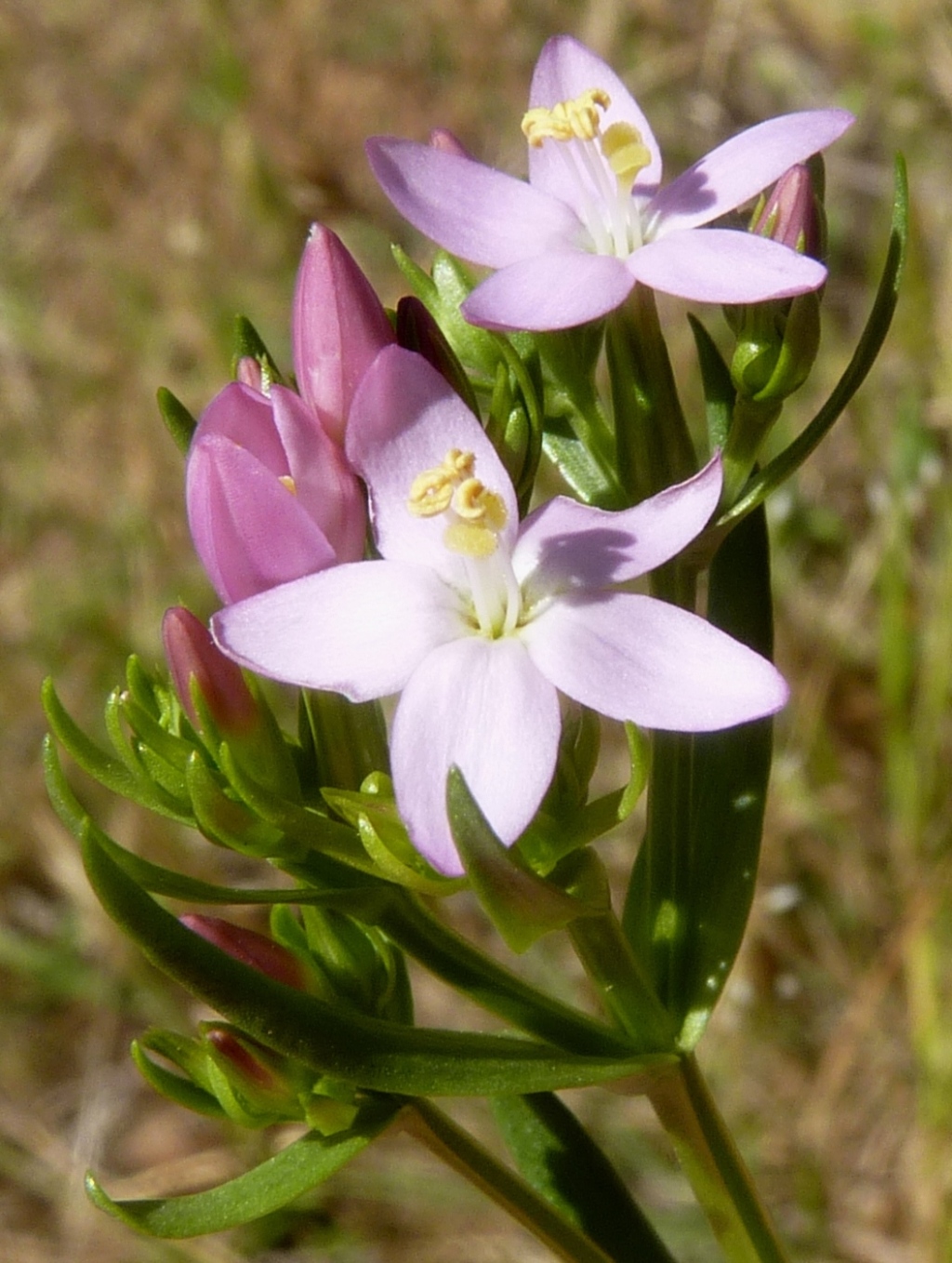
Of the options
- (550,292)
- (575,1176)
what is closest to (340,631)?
(550,292)

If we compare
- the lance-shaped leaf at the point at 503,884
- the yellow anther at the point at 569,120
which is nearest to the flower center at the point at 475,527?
the lance-shaped leaf at the point at 503,884

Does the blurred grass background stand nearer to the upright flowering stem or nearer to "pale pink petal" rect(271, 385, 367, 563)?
the upright flowering stem

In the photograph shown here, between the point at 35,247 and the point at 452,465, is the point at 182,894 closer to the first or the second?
the point at 452,465

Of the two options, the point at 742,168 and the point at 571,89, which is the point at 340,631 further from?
the point at 571,89

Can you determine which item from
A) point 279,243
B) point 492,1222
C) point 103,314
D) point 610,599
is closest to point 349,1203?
point 492,1222

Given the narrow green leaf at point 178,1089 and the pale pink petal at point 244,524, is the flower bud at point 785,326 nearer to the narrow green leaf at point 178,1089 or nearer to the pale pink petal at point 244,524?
the pale pink petal at point 244,524

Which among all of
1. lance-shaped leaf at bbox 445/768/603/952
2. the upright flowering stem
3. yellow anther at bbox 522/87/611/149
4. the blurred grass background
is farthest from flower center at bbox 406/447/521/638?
the blurred grass background
